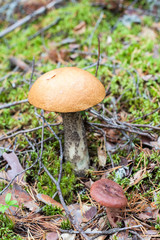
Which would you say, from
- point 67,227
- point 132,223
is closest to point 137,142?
point 132,223

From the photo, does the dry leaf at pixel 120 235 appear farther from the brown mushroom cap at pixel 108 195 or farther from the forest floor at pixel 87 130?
the brown mushroom cap at pixel 108 195

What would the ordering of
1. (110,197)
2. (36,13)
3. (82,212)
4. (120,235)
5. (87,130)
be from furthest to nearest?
(36,13) < (87,130) < (82,212) < (120,235) < (110,197)

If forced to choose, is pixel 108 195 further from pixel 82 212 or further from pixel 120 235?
pixel 82 212

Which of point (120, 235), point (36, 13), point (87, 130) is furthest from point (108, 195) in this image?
point (36, 13)

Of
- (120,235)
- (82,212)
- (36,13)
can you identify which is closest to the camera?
(120,235)

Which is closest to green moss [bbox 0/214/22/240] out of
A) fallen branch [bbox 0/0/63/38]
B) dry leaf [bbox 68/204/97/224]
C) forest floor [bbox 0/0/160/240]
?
forest floor [bbox 0/0/160/240]
